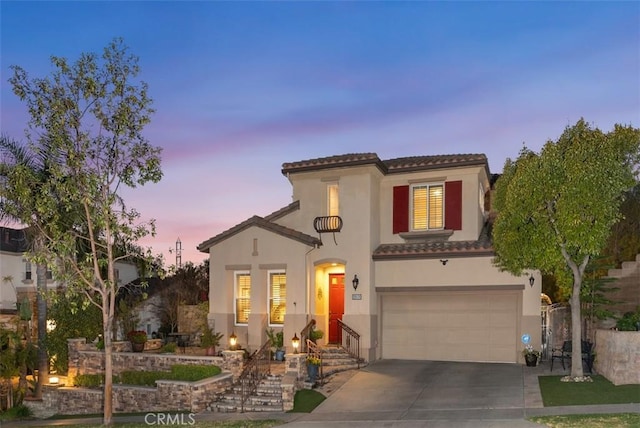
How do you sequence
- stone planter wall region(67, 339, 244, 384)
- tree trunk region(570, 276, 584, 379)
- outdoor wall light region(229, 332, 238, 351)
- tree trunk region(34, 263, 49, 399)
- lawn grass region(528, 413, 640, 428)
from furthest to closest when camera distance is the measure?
outdoor wall light region(229, 332, 238, 351)
tree trunk region(34, 263, 49, 399)
stone planter wall region(67, 339, 244, 384)
tree trunk region(570, 276, 584, 379)
lawn grass region(528, 413, 640, 428)

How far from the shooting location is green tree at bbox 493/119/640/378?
581 inches

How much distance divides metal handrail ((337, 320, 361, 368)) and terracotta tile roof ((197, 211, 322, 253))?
299 cm

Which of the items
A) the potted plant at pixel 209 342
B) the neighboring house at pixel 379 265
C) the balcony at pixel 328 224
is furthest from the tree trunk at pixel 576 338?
the potted plant at pixel 209 342

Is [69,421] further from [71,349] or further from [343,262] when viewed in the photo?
[343,262]

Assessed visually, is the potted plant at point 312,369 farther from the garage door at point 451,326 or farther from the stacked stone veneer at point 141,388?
the garage door at point 451,326

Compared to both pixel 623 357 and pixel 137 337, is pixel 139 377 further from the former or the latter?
pixel 623 357

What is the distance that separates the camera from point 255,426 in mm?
13203

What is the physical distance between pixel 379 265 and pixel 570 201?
7.76m

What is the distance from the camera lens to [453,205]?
20812 millimetres

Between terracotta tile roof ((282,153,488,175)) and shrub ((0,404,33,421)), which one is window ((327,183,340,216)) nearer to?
terracotta tile roof ((282,153,488,175))

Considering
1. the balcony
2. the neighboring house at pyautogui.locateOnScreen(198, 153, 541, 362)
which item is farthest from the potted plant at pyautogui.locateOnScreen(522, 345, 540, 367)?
the balcony

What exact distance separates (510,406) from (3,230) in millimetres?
28657

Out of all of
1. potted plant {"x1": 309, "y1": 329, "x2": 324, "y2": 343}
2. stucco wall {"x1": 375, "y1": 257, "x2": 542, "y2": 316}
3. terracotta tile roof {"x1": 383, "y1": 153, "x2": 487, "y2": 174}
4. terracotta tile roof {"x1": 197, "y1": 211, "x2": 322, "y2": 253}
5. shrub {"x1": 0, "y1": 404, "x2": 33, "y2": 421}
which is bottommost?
shrub {"x1": 0, "y1": 404, "x2": 33, "y2": 421}

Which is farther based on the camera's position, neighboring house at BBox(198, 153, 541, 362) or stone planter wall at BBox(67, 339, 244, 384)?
neighboring house at BBox(198, 153, 541, 362)
